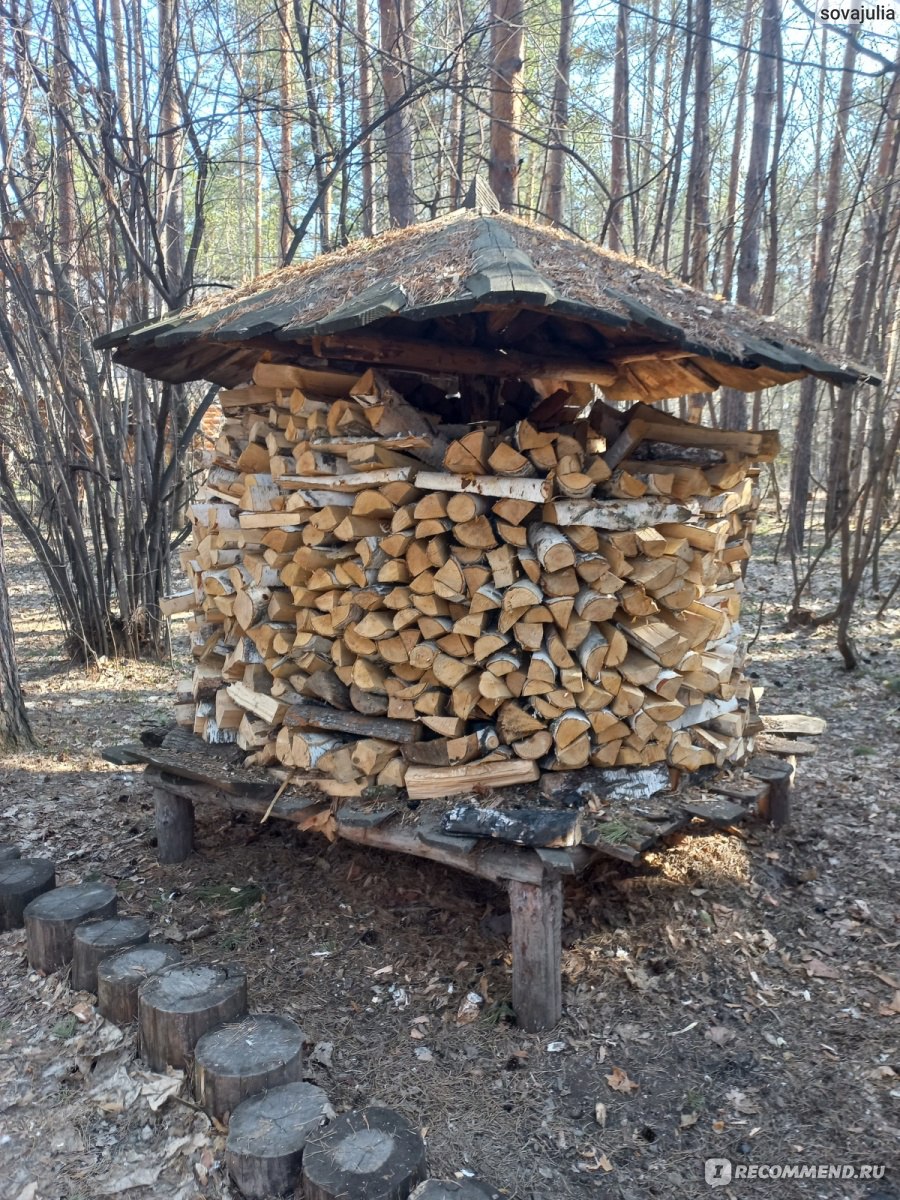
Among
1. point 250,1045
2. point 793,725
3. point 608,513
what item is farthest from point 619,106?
point 250,1045

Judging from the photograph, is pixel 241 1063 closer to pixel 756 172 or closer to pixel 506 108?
pixel 506 108

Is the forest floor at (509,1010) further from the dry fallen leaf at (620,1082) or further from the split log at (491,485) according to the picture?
the split log at (491,485)

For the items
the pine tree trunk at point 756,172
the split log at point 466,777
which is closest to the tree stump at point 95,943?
the split log at point 466,777

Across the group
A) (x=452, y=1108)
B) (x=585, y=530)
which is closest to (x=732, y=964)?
(x=452, y=1108)

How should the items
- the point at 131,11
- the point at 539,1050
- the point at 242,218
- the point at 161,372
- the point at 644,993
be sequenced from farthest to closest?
the point at 242,218 < the point at 131,11 < the point at 161,372 < the point at 644,993 < the point at 539,1050

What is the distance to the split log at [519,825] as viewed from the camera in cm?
275

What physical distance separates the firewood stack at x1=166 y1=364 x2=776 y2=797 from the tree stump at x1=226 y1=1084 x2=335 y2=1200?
1147 millimetres

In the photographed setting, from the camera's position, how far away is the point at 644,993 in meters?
3.03

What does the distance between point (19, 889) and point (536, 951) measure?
2118mm

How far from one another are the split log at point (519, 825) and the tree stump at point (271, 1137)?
0.92m

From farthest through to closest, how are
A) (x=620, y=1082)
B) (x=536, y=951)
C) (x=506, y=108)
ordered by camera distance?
(x=506, y=108) < (x=536, y=951) < (x=620, y=1082)

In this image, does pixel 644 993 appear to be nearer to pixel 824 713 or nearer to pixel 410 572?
pixel 410 572

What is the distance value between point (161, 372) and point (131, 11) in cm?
389

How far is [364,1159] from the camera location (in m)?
2.03
